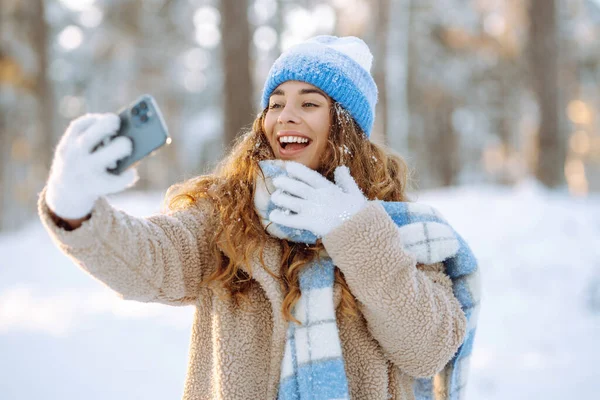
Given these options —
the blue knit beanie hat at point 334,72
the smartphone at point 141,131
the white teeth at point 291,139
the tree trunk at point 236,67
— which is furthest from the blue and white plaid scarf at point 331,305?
the tree trunk at point 236,67

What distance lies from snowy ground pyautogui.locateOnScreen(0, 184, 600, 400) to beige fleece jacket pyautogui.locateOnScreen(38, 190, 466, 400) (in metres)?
2.08

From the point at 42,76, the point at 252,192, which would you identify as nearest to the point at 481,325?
the point at 252,192

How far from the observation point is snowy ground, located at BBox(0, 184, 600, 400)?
12.0ft

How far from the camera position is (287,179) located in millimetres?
1684

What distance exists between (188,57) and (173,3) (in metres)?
3.65

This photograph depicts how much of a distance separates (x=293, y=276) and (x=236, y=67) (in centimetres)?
463

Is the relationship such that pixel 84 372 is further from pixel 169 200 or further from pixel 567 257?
pixel 567 257

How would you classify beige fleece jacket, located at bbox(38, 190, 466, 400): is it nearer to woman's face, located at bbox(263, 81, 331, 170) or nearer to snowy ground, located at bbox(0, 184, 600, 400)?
A: woman's face, located at bbox(263, 81, 331, 170)

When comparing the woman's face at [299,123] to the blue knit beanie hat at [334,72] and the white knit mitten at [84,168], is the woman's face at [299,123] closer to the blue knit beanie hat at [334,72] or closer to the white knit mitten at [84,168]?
the blue knit beanie hat at [334,72]

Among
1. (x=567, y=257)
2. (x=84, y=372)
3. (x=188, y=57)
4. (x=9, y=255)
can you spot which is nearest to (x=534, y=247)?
(x=567, y=257)

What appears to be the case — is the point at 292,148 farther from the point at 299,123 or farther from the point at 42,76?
the point at 42,76

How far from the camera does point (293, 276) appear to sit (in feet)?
5.73

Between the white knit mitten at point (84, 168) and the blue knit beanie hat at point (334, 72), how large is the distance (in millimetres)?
840

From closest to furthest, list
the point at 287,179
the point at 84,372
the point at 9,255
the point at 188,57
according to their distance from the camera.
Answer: the point at 287,179
the point at 84,372
the point at 9,255
the point at 188,57
